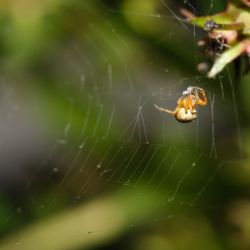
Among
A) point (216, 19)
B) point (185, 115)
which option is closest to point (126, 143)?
point (185, 115)

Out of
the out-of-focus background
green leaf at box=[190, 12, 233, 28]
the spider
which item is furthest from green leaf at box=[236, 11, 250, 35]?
the out-of-focus background

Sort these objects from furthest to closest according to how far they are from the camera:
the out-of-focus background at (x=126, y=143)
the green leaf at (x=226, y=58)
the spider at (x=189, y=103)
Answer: the out-of-focus background at (x=126, y=143), the spider at (x=189, y=103), the green leaf at (x=226, y=58)

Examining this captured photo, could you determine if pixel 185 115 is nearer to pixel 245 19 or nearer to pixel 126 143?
pixel 126 143

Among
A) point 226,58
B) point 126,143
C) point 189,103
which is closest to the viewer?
point 226,58

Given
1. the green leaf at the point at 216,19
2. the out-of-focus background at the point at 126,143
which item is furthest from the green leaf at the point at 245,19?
the out-of-focus background at the point at 126,143

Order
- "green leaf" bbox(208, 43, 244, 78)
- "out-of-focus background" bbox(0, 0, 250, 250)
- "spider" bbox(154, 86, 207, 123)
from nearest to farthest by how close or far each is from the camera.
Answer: "green leaf" bbox(208, 43, 244, 78) < "spider" bbox(154, 86, 207, 123) < "out-of-focus background" bbox(0, 0, 250, 250)

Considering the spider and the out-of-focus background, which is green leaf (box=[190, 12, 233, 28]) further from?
the out-of-focus background

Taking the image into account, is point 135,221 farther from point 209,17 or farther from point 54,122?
point 209,17

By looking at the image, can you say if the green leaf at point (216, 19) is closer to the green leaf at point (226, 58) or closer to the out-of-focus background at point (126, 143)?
the green leaf at point (226, 58)

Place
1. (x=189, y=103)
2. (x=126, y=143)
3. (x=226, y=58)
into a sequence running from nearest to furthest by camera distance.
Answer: (x=226, y=58) < (x=189, y=103) < (x=126, y=143)
